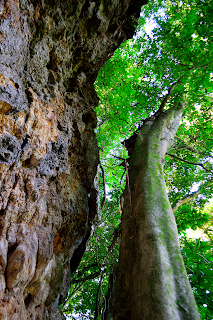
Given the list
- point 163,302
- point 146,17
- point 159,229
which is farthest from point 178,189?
point 146,17

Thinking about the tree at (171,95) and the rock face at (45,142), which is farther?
the tree at (171,95)

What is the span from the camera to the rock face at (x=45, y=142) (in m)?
A: 1.75

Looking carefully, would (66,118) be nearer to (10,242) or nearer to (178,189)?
(10,242)

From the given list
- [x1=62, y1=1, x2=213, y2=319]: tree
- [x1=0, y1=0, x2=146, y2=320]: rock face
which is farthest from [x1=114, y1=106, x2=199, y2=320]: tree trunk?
[x1=0, y1=0, x2=146, y2=320]: rock face

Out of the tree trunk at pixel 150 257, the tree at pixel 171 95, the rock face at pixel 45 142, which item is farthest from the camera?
the tree at pixel 171 95

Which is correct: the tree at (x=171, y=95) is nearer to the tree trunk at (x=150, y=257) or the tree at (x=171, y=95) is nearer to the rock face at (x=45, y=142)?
the tree trunk at (x=150, y=257)

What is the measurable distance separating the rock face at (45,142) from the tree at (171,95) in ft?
2.97

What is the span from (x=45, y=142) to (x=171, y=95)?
3806 millimetres

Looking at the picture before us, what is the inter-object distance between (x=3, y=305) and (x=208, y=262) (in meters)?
2.84

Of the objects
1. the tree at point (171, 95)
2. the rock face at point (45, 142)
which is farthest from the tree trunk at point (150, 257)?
the rock face at point (45, 142)

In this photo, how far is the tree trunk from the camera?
1540 millimetres

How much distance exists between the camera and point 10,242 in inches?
66.4

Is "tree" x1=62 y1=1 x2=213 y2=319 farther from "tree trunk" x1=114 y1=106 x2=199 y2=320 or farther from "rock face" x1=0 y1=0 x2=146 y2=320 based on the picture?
"rock face" x1=0 y1=0 x2=146 y2=320

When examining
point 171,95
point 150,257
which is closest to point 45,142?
point 150,257
